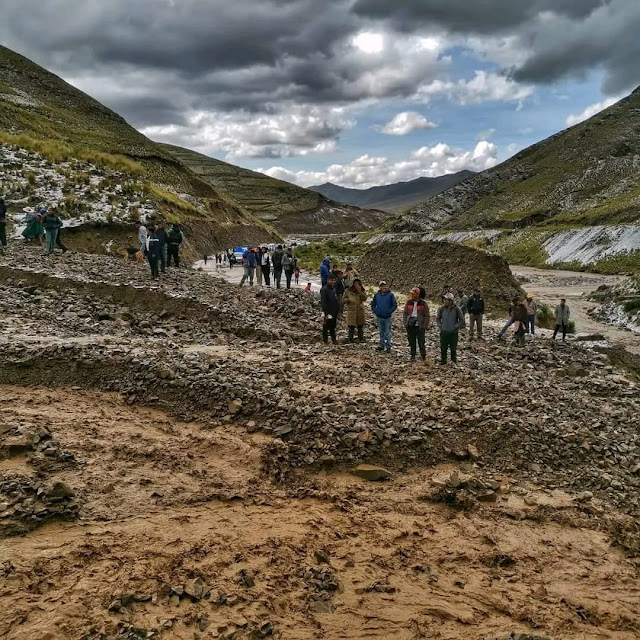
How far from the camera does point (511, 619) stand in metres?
6.24

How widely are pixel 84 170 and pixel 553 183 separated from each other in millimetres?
103649

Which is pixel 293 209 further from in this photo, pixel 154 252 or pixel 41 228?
pixel 154 252

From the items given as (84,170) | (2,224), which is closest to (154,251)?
(2,224)

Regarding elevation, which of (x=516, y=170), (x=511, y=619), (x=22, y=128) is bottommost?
(x=511, y=619)

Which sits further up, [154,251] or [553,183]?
[553,183]

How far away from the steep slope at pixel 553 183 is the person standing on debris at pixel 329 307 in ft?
238

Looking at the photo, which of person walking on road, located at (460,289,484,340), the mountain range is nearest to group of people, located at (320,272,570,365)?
person walking on road, located at (460,289,484,340)

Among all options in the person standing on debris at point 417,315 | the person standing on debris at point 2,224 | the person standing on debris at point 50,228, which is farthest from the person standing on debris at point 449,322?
the person standing on debris at point 2,224

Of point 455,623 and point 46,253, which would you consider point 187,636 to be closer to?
point 455,623

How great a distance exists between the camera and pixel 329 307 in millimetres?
15906

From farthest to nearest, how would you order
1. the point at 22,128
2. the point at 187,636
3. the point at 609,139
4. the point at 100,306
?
the point at 609,139, the point at 22,128, the point at 100,306, the point at 187,636

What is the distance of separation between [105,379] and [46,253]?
13668mm

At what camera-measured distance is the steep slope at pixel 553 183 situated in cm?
9981

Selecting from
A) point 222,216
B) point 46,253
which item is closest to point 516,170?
point 222,216
